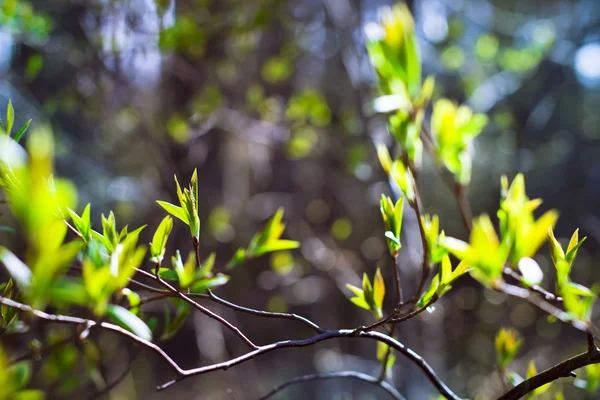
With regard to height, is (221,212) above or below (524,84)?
below

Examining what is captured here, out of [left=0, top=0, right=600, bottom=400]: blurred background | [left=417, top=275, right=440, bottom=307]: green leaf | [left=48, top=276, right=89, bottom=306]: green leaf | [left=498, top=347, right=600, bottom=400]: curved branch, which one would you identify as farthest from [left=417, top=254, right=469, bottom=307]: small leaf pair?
[left=0, top=0, right=600, bottom=400]: blurred background

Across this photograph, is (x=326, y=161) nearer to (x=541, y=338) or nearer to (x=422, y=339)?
(x=422, y=339)

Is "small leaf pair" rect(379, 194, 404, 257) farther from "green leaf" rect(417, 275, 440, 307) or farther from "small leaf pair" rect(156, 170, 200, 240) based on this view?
"small leaf pair" rect(156, 170, 200, 240)

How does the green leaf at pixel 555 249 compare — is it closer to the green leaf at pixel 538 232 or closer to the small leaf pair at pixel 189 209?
the green leaf at pixel 538 232

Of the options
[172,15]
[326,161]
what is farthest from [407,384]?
[172,15]

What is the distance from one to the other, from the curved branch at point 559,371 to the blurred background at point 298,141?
640mm

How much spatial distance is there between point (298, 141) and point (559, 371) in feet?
3.80

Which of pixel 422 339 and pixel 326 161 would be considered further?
pixel 326 161

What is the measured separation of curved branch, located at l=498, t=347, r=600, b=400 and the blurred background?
640mm

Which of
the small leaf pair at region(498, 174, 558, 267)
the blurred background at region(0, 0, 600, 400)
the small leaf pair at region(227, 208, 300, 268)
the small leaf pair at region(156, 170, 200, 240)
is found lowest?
the blurred background at region(0, 0, 600, 400)

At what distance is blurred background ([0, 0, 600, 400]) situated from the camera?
4.35 ft

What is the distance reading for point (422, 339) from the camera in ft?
4.23

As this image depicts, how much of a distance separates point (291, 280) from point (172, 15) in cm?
99

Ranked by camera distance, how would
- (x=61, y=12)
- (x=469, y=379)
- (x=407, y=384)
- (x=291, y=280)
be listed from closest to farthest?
(x=407, y=384) < (x=61, y=12) < (x=291, y=280) < (x=469, y=379)
